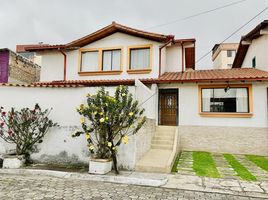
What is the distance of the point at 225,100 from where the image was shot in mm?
13156

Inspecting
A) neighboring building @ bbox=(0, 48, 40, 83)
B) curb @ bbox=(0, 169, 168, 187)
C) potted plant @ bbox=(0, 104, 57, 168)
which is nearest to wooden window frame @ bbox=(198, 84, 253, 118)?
curb @ bbox=(0, 169, 168, 187)

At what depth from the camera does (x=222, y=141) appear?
1275 centimetres

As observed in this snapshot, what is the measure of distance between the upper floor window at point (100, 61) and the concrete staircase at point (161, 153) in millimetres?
5413

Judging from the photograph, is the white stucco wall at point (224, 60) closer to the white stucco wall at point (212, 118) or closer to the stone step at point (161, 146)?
the white stucco wall at point (212, 118)

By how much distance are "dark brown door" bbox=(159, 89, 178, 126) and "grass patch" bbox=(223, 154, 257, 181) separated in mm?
4328

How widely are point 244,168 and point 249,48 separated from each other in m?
12.3

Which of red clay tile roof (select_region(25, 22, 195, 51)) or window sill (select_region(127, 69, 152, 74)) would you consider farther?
window sill (select_region(127, 69, 152, 74))

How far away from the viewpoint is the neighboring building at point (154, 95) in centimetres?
897

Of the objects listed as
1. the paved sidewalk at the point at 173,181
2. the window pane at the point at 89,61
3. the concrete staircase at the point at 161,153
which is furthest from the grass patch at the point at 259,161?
the window pane at the point at 89,61

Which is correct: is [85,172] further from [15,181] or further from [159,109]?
[159,109]

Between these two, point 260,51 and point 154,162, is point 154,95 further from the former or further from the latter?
point 260,51

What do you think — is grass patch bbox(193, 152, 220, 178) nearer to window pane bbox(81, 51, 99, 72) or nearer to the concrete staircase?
the concrete staircase

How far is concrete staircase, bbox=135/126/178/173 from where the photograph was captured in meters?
8.16

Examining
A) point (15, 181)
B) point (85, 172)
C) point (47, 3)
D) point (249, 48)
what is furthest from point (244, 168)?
point (47, 3)
